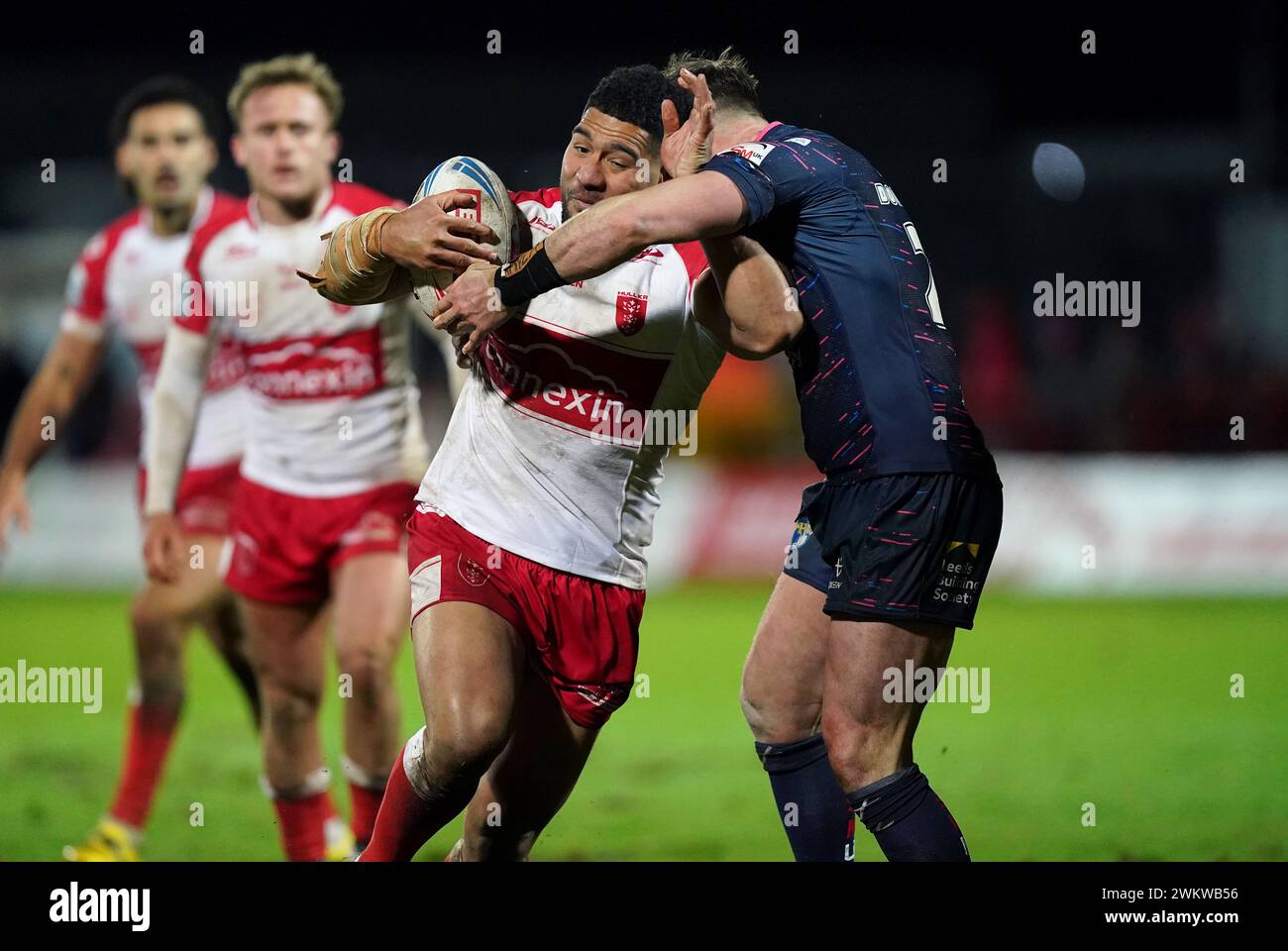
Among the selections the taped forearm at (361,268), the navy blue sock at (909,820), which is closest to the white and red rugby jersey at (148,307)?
the taped forearm at (361,268)

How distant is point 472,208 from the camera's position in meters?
3.92

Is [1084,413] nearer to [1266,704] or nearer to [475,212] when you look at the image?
[1266,704]

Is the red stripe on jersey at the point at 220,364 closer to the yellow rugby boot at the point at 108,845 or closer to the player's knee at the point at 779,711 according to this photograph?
the yellow rugby boot at the point at 108,845

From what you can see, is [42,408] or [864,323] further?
[42,408]

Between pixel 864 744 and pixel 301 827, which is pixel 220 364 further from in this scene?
pixel 864 744

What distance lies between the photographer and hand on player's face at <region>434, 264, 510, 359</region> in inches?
147

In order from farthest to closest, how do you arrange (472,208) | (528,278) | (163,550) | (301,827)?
(301,827)
(163,550)
(472,208)
(528,278)

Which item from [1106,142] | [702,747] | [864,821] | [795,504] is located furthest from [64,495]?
[1106,142]

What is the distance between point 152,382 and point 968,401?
9.48 meters

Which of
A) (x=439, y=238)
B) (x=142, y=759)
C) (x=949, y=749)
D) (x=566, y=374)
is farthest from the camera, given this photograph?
(x=949, y=749)

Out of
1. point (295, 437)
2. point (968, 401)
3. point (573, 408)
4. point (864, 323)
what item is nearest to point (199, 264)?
point (295, 437)

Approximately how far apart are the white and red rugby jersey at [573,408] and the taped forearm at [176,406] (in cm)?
176

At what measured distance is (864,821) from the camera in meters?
3.93

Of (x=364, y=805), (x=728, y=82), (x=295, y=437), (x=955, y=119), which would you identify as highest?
(x=955, y=119)
